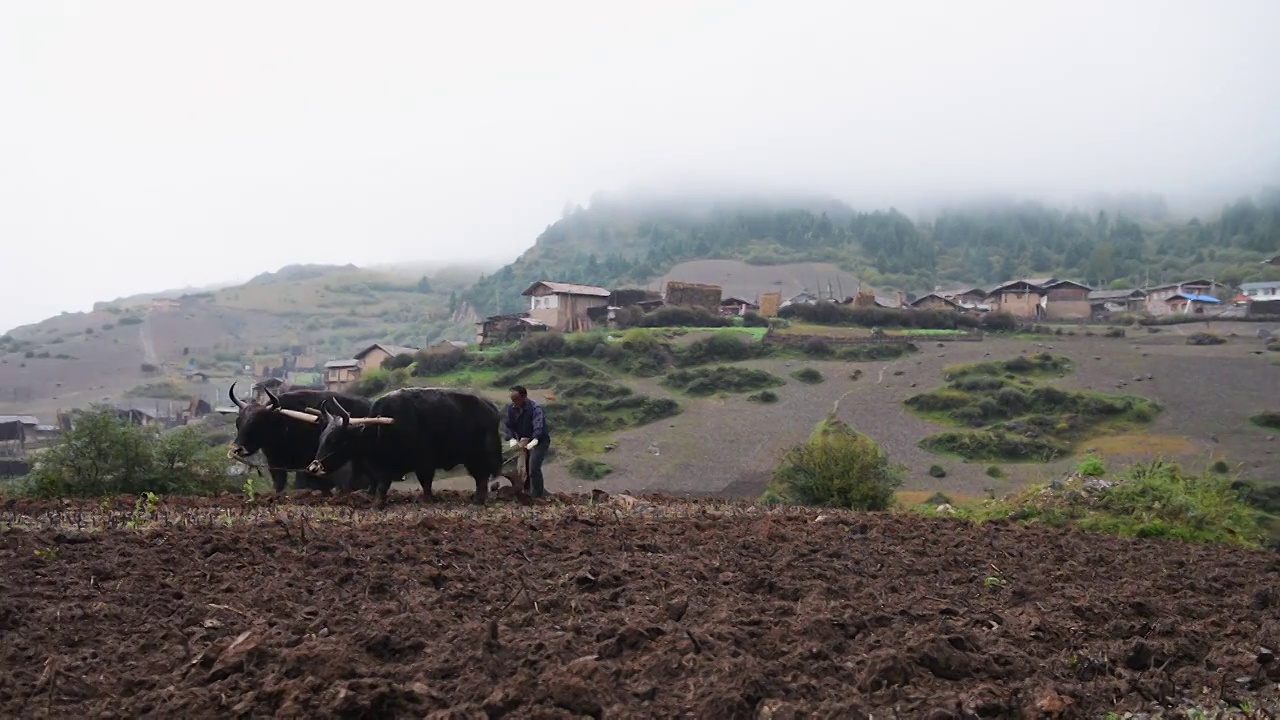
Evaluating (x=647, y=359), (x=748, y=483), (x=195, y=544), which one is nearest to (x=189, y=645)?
(x=195, y=544)

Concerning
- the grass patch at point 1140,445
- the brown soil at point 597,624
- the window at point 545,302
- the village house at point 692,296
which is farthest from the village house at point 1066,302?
the brown soil at point 597,624

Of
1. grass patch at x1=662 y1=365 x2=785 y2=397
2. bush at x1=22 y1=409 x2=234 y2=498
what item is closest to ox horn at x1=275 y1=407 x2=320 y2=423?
bush at x1=22 y1=409 x2=234 y2=498

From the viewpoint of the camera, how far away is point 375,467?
1853 centimetres

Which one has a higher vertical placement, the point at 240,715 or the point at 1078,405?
the point at 240,715

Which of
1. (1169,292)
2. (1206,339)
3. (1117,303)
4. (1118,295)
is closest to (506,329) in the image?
(1206,339)

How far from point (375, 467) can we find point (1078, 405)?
210 ft

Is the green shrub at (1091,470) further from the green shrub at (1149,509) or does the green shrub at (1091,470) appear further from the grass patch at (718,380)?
the grass patch at (718,380)

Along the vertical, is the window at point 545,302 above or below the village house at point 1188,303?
above

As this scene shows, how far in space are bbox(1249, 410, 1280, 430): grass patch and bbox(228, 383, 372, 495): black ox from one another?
215 feet

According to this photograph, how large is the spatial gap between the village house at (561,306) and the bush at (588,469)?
135 feet

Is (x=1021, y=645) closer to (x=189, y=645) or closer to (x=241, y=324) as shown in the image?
(x=189, y=645)

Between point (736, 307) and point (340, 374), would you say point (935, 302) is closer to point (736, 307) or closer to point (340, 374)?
point (736, 307)

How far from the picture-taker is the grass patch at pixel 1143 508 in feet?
66.5

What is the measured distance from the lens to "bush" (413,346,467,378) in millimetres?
85312
